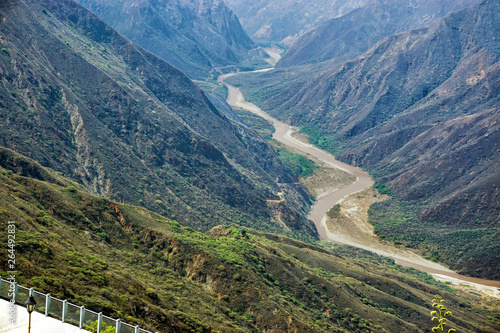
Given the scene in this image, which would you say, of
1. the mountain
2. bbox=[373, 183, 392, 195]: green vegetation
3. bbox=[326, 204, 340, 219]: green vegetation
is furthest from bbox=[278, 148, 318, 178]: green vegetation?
bbox=[326, 204, 340, 219]: green vegetation

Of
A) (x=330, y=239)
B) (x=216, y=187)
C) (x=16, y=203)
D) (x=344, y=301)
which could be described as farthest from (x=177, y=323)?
(x=330, y=239)

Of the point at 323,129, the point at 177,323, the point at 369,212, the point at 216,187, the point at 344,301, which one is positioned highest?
the point at 323,129

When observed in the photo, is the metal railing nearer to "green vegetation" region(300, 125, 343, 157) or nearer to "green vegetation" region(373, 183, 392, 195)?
"green vegetation" region(373, 183, 392, 195)

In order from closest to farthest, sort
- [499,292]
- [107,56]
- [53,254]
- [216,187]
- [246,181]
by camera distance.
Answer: [53,254]
[499,292]
[216,187]
[246,181]
[107,56]

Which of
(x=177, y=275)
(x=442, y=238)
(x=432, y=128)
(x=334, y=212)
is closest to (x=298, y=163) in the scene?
(x=334, y=212)

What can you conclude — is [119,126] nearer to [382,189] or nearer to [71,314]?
[71,314]

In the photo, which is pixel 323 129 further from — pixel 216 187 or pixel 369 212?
pixel 216 187
